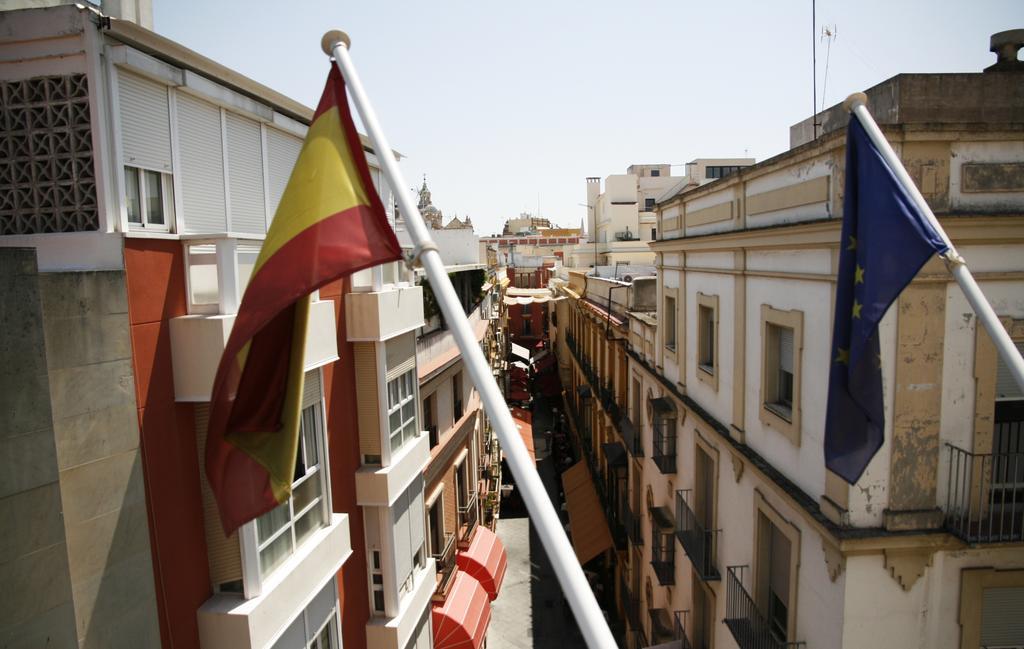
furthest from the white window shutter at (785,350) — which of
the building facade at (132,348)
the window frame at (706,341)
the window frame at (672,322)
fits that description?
the building facade at (132,348)

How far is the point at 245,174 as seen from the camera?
796 centimetres

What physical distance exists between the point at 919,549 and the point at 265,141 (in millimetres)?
9559

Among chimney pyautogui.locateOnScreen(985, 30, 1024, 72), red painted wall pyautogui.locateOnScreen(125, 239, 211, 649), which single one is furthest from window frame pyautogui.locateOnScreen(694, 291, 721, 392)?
red painted wall pyautogui.locateOnScreen(125, 239, 211, 649)

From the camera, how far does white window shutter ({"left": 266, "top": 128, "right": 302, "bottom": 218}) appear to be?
335 inches

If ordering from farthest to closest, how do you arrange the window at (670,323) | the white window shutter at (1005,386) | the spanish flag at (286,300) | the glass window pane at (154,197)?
Answer: the window at (670,323) < the white window shutter at (1005,386) < the glass window pane at (154,197) < the spanish flag at (286,300)

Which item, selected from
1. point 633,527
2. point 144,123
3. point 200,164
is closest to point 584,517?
point 633,527

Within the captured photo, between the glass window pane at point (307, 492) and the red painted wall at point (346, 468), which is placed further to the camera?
the red painted wall at point (346, 468)

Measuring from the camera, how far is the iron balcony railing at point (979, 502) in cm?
727

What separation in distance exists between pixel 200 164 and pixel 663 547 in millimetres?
13871

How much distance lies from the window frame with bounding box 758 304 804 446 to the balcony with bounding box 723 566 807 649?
2.88m

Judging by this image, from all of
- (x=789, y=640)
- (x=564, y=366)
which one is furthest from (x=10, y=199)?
(x=564, y=366)

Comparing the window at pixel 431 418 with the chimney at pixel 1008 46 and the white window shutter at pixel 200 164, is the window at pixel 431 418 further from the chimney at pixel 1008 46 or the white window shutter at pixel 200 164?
the chimney at pixel 1008 46

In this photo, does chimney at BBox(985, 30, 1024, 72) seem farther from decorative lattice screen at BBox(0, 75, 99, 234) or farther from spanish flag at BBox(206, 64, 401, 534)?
decorative lattice screen at BBox(0, 75, 99, 234)

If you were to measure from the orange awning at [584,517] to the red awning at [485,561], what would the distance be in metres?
5.22
